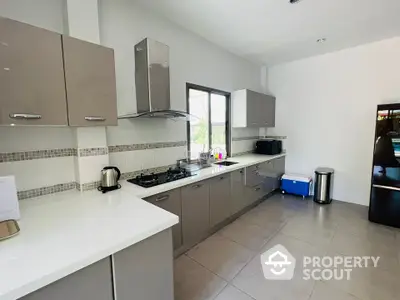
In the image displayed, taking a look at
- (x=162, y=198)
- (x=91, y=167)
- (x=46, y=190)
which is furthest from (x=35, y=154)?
(x=162, y=198)

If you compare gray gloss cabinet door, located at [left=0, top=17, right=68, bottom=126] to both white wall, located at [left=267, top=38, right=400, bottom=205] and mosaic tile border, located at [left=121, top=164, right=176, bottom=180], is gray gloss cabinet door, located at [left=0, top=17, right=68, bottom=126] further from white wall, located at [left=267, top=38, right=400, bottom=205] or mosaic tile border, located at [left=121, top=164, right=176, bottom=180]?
white wall, located at [left=267, top=38, right=400, bottom=205]

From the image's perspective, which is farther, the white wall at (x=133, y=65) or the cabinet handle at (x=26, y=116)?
the white wall at (x=133, y=65)

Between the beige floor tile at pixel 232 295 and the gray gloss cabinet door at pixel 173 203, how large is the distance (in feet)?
2.09

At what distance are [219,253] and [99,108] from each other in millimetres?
1948

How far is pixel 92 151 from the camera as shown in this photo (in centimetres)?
188

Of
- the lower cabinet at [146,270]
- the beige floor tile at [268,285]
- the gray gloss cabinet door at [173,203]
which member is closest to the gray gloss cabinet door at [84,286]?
the lower cabinet at [146,270]

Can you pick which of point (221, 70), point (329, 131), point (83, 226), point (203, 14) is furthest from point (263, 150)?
point (83, 226)

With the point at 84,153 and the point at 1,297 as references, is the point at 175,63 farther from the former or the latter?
the point at 1,297

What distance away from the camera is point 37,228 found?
3.87 feet

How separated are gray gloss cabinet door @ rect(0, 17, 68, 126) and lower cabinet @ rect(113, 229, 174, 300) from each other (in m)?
1.06

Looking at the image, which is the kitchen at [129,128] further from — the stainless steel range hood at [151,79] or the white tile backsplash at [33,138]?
the stainless steel range hood at [151,79]
